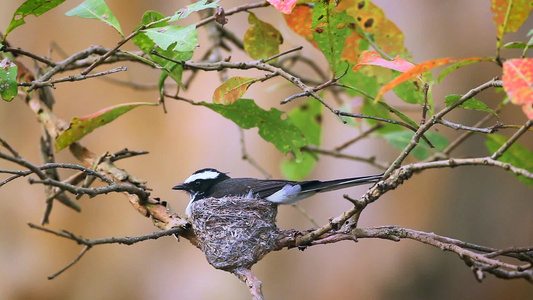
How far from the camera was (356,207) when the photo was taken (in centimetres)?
142

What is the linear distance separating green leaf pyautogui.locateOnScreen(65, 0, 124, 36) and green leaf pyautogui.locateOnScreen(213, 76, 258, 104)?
0.39 metres

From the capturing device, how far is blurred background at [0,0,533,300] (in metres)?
4.51

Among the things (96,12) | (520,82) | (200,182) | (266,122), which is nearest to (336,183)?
(266,122)

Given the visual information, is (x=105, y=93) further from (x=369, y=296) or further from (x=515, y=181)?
(x=515, y=181)

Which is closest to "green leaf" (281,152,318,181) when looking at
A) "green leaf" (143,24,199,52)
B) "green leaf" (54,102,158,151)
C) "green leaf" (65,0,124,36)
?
"green leaf" (54,102,158,151)

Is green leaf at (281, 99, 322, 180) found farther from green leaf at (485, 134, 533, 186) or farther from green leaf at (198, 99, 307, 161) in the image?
green leaf at (485, 134, 533, 186)

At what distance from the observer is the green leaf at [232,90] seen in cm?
182

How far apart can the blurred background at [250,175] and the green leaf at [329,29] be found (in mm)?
2824

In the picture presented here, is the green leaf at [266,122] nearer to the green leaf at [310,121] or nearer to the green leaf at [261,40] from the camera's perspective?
the green leaf at [261,40]

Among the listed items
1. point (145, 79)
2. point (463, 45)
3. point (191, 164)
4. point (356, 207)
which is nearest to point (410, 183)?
point (463, 45)

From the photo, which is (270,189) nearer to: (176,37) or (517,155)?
(517,155)

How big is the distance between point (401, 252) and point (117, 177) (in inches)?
122

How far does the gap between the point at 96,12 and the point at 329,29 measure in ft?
2.49

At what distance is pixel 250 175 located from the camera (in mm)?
4805
